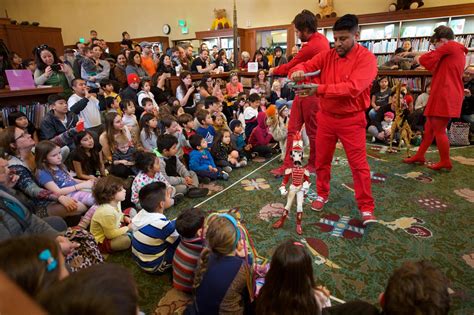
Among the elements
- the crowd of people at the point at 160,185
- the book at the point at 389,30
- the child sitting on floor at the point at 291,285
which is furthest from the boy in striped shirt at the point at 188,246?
the book at the point at 389,30

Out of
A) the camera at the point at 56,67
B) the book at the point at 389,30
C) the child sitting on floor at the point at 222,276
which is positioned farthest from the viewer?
the book at the point at 389,30

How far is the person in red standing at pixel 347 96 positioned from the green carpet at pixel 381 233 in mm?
303

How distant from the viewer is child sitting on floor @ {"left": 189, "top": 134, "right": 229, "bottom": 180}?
10.9 ft

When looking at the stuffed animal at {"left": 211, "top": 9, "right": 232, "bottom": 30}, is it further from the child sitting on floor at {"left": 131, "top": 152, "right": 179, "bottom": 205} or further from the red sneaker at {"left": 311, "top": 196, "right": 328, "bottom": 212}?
the red sneaker at {"left": 311, "top": 196, "right": 328, "bottom": 212}

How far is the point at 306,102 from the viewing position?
298 cm

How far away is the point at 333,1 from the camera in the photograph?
26.1 feet

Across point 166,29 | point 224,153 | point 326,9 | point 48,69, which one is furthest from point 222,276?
point 166,29

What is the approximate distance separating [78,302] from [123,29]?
12711mm

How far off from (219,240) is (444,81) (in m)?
3.16

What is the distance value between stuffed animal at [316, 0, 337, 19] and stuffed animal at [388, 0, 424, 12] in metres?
1.45

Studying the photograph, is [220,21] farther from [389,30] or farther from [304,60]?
[304,60]

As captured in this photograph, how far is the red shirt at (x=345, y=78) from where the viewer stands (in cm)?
204

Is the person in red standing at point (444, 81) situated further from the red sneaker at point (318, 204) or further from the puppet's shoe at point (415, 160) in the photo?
the red sneaker at point (318, 204)

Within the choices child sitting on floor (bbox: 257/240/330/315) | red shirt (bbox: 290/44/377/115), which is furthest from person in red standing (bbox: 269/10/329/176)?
child sitting on floor (bbox: 257/240/330/315)
